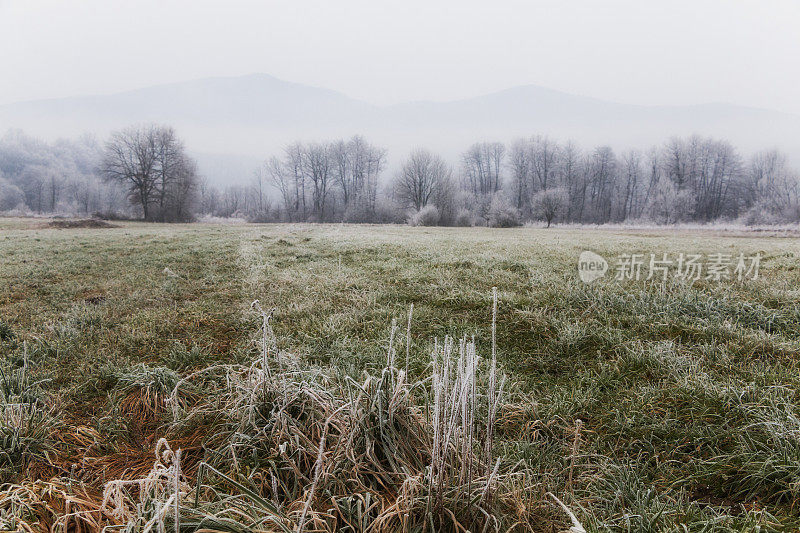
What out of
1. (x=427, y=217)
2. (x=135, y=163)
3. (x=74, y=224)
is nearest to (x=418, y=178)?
(x=427, y=217)

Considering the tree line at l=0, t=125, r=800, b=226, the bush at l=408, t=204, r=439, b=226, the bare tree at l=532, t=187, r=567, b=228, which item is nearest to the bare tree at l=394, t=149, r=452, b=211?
the tree line at l=0, t=125, r=800, b=226

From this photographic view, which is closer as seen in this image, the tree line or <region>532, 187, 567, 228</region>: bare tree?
the tree line

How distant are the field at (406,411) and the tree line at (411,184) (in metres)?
30.6

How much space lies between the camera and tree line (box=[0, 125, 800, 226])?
120 ft

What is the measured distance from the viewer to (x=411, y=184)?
4828 cm

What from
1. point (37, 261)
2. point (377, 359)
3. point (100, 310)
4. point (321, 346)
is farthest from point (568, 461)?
point (37, 261)

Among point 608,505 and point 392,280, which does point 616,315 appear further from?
point 392,280

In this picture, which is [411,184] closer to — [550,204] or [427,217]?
[427,217]

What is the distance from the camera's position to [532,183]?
51.2 m

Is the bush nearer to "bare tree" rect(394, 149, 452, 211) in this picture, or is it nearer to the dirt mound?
"bare tree" rect(394, 149, 452, 211)

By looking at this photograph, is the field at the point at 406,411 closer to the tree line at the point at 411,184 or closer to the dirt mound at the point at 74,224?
the dirt mound at the point at 74,224

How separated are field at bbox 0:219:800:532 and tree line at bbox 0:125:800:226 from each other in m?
30.6

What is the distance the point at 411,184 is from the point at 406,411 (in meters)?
47.9

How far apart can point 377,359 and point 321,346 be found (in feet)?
2.24
